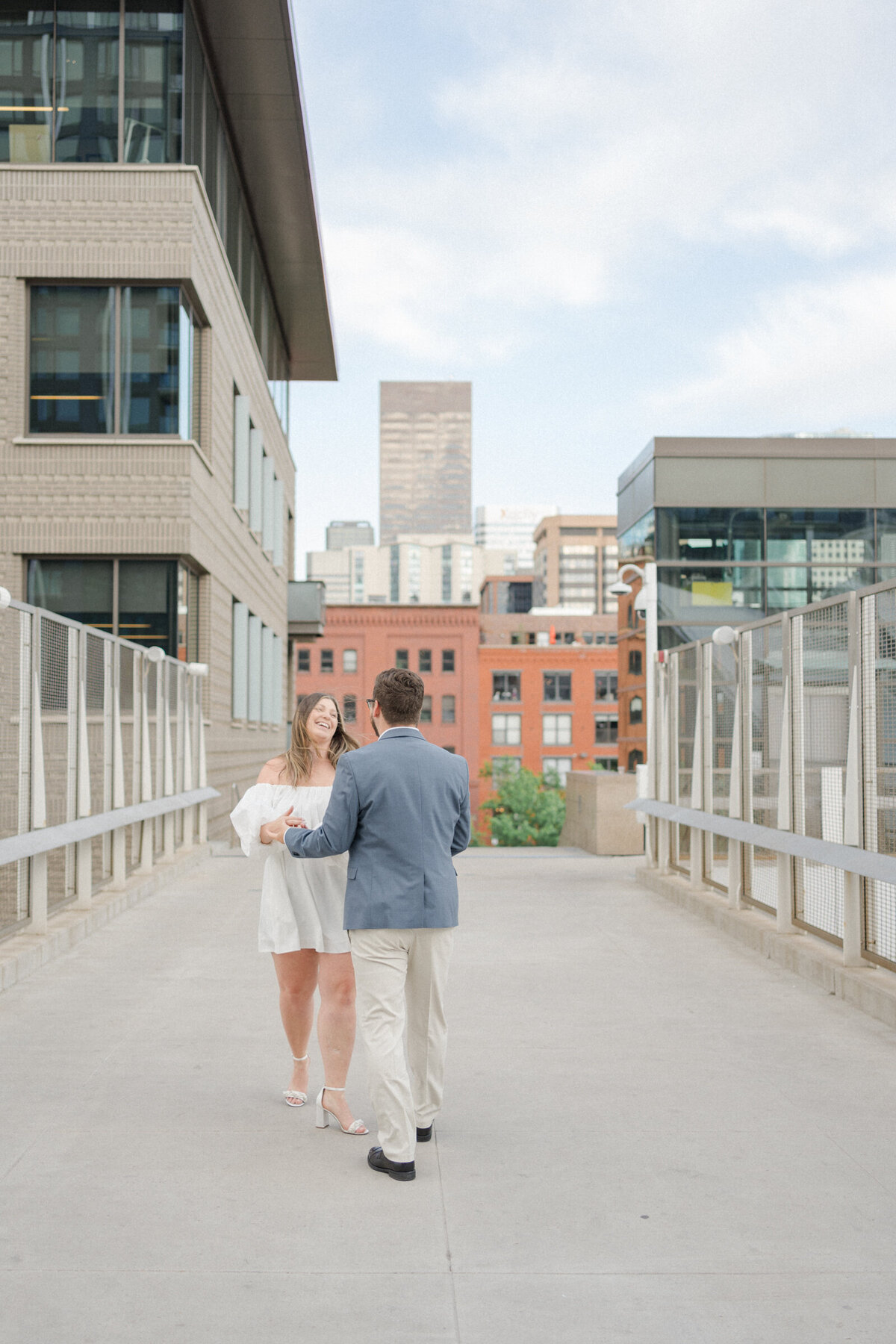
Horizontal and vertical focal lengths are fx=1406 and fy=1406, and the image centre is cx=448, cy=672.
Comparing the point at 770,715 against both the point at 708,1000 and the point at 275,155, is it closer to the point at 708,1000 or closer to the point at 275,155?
the point at 708,1000

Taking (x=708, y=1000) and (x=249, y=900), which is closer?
(x=708, y=1000)

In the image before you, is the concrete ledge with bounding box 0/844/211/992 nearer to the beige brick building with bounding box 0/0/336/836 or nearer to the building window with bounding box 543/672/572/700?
the beige brick building with bounding box 0/0/336/836

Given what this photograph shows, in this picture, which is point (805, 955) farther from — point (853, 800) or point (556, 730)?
point (556, 730)

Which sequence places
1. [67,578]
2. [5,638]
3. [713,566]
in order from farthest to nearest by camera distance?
[713,566], [67,578], [5,638]

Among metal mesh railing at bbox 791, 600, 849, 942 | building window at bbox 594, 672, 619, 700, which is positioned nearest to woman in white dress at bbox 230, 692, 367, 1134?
metal mesh railing at bbox 791, 600, 849, 942

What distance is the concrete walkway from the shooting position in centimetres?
380

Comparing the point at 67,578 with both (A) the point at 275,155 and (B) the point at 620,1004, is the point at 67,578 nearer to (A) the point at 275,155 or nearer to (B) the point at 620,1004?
(A) the point at 275,155

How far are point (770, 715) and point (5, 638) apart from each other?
568 cm

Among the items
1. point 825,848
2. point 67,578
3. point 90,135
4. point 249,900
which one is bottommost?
point 249,900

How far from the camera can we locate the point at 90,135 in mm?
20281

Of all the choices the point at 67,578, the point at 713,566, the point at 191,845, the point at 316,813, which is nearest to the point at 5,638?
the point at 316,813

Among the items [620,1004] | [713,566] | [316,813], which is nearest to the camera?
[316,813]

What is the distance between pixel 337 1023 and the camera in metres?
5.62

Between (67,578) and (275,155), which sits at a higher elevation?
(275,155)
